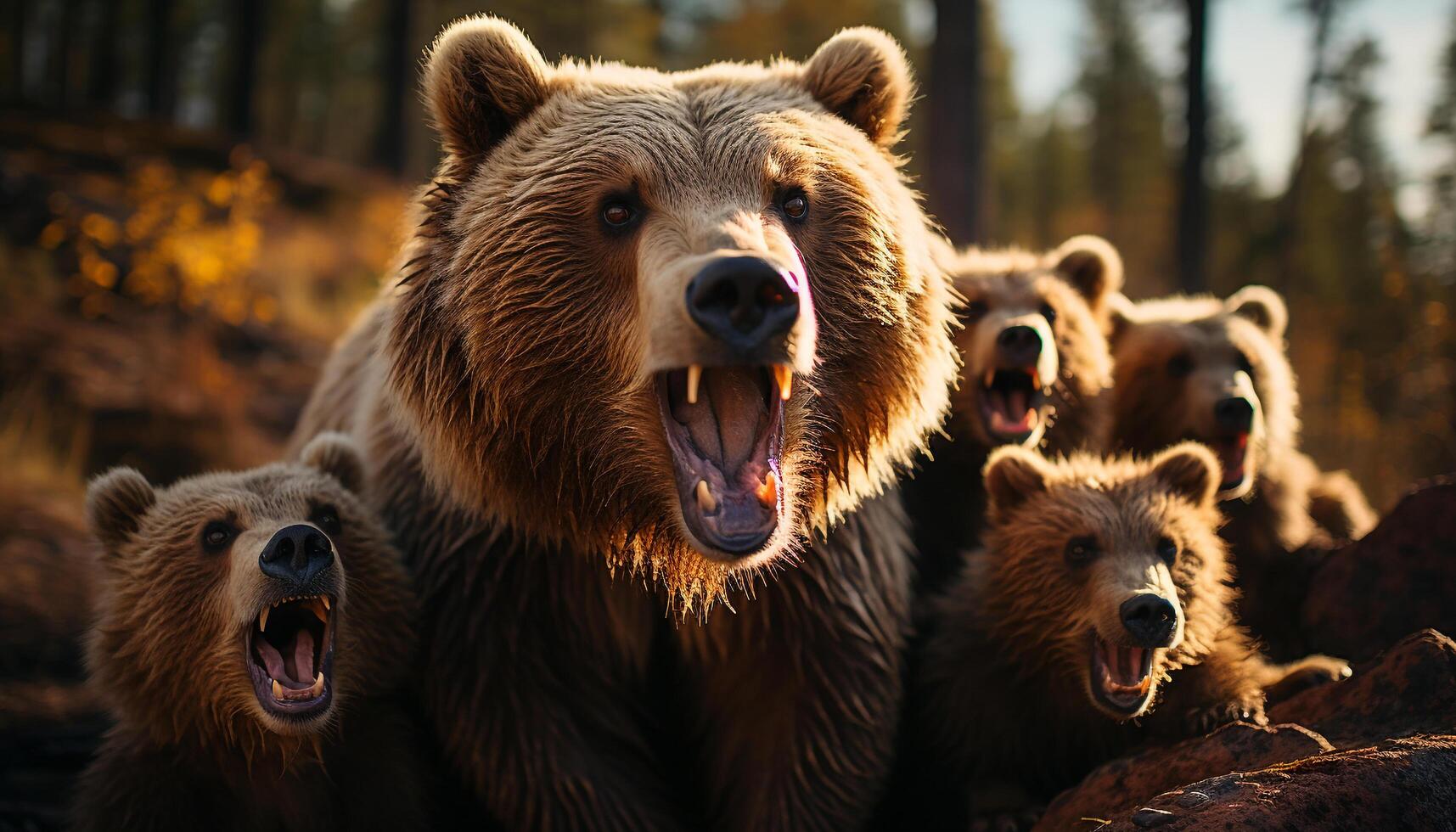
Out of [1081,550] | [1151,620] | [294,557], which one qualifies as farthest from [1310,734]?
[294,557]

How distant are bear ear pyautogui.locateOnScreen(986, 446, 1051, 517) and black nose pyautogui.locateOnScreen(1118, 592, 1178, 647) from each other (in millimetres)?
680

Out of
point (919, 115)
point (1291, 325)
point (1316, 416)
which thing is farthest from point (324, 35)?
point (1316, 416)

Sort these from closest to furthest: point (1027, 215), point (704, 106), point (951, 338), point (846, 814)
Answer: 1. point (704, 106)
2. point (846, 814)
3. point (951, 338)
4. point (1027, 215)

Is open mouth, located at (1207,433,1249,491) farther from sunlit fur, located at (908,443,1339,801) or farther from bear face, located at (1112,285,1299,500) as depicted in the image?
sunlit fur, located at (908,443,1339,801)

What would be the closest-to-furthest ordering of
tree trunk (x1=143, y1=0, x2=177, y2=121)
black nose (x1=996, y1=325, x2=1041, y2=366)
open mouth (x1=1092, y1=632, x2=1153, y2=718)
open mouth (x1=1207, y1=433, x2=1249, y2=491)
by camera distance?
1. open mouth (x1=1092, y1=632, x2=1153, y2=718)
2. black nose (x1=996, y1=325, x2=1041, y2=366)
3. open mouth (x1=1207, y1=433, x2=1249, y2=491)
4. tree trunk (x1=143, y1=0, x2=177, y2=121)

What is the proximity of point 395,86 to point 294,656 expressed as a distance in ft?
53.9

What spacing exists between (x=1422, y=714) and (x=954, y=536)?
6.26 feet

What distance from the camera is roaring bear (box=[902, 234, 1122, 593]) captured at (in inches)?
169

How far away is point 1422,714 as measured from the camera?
2.93 metres

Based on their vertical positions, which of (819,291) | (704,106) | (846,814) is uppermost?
(704,106)

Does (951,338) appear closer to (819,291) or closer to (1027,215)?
(819,291)

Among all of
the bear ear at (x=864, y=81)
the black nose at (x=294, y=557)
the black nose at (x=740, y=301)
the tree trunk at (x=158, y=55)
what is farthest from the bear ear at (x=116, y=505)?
the tree trunk at (x=158, y=55)

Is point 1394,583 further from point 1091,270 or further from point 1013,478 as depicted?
point 1091,270

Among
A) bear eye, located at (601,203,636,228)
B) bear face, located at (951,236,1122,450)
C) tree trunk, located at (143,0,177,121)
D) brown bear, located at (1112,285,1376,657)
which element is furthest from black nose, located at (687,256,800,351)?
tree trunk, located at (143,0,177,121)
